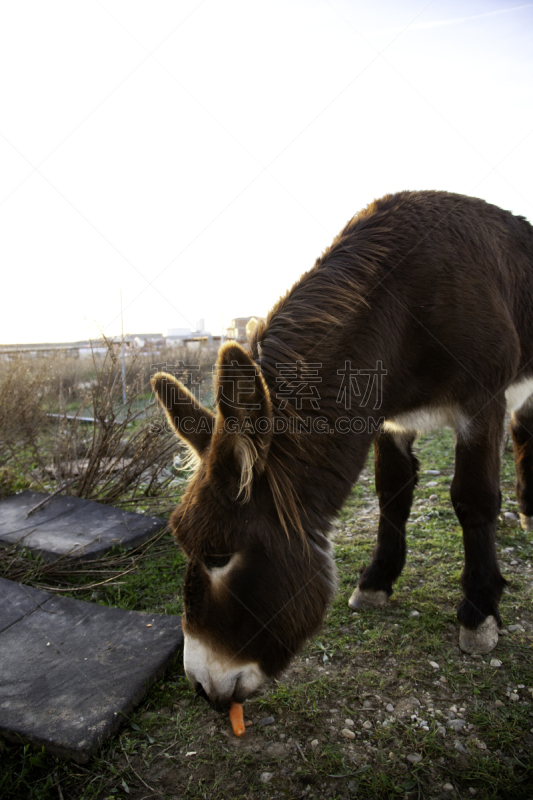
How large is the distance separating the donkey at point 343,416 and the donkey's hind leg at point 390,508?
0.5 inches

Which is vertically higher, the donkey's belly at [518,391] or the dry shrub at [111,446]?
the dry shrub at [111,446]

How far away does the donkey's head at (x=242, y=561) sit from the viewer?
5.97 ft

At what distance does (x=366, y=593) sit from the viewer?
3.10 m

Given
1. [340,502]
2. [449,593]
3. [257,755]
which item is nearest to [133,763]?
[257,755]

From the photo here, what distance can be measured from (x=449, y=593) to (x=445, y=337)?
1.91 m

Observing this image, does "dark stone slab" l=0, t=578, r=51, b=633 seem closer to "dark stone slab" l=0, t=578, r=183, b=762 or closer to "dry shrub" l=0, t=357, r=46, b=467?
"dark stone slab" l=0, t=578, r=183, b=762

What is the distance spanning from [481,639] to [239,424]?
2111mm

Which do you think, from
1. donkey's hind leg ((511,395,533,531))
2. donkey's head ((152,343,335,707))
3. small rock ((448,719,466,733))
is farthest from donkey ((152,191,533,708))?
donkey's hind leg ((511,395,533,531))

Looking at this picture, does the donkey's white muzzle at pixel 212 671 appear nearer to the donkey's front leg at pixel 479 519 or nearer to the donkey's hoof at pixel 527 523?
the donkey's front leg at pixel 479 519

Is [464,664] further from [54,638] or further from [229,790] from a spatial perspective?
[54,638]

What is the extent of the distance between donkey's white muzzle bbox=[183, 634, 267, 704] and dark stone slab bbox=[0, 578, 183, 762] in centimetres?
61

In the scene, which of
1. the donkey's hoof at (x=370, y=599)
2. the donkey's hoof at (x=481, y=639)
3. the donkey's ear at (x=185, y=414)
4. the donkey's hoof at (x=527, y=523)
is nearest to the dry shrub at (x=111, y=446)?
the donkey's ear at (x=185, y=414)

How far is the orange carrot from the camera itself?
199 cm

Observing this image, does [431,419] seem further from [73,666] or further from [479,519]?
[73,666]
